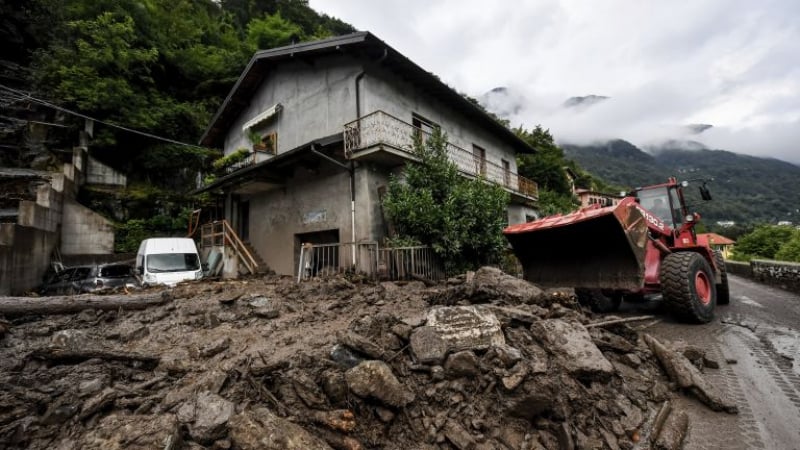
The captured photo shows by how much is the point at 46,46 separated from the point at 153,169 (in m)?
9.30

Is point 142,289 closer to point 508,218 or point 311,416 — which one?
point 311,416

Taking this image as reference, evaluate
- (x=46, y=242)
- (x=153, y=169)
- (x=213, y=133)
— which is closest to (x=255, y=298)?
(x=46, y=242)

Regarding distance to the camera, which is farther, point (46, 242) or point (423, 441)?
point (46, 242)

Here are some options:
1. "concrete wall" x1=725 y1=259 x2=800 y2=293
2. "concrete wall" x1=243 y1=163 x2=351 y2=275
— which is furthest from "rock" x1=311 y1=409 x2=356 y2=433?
"concrete wall" x1=725 y1=259 x2=800 y2=293

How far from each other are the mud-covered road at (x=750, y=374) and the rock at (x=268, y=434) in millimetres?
2965

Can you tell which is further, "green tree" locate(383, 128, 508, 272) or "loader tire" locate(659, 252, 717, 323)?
"green tree" locate(383, 128, 508, 272)

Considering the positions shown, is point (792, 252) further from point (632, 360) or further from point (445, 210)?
point (632, 360)

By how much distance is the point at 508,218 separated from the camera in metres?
15.3

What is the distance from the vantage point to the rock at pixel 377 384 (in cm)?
258

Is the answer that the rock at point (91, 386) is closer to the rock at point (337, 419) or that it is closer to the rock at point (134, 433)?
the rock at point (134, 433)

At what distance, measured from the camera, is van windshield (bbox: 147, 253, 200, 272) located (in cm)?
991

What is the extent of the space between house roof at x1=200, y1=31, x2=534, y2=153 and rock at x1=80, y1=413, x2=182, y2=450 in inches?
379

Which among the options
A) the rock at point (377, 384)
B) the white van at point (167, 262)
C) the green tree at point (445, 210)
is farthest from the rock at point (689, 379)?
the white van at point (167, 262)

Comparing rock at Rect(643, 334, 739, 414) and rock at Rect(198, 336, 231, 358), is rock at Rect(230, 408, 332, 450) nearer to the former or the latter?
rock at Rect(198, 336, 231, 358)
